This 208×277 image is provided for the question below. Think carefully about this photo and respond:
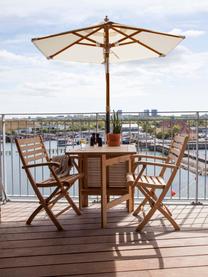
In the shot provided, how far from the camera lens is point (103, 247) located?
9.60 ft

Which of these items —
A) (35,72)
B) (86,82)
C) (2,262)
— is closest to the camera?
(2,262)

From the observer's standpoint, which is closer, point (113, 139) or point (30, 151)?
point (30, 151)

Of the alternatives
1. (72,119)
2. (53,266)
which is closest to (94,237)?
(53,266)

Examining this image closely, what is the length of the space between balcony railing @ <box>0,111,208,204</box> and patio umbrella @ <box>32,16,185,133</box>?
0.56 metres

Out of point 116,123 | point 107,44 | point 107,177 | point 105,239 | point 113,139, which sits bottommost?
point 105,239

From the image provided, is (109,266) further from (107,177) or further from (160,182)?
(107,177)

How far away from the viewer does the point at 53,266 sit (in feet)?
8.36

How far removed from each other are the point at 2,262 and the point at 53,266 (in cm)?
41

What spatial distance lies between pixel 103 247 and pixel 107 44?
253 centimetres

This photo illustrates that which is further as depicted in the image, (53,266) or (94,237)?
(94,237)

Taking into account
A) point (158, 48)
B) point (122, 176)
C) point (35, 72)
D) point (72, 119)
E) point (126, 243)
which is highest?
point (35, 72)

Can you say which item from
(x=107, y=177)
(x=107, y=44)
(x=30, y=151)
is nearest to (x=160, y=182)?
(x=107, y=177)

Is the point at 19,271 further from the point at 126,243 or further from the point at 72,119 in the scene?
the point at 72,119

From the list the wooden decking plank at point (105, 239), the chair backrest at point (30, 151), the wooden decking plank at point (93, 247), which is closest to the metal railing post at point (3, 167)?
the chair backrest at point (30, 151)
